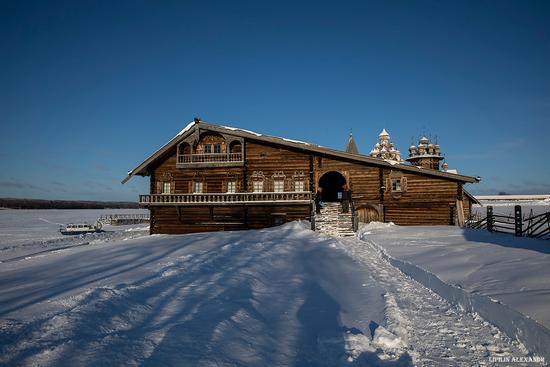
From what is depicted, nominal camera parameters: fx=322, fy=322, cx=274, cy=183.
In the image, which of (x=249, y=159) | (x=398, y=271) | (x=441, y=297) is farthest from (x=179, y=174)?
(x=441, y=297)

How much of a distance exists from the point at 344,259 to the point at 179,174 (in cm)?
1706

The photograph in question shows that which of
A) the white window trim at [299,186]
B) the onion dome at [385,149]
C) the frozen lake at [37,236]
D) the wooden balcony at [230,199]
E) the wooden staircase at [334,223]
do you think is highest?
the onion dome at [385,149]

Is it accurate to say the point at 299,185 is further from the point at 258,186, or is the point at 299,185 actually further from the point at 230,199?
the point at 230,199

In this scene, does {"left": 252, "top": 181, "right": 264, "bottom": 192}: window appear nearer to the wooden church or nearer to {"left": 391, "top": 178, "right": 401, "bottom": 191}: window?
the wooden church

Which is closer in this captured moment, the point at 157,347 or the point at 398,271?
the point at 157,347

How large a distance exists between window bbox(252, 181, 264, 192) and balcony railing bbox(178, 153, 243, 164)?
80.8 inches

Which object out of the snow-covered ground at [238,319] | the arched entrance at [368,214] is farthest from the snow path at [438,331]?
the arched entrance at [368,214]

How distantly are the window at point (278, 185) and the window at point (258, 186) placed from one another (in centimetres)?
98

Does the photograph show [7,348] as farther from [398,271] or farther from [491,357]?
[398,271]

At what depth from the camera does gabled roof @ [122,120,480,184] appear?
22.0m

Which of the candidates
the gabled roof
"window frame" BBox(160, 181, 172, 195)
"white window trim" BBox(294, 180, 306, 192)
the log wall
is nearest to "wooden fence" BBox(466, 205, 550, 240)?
the log wall

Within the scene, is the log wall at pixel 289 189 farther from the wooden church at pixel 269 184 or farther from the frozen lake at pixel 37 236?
the frozen lake at pixel 37 236

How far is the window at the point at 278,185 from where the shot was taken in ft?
78.2

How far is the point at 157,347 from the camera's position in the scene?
5.05 meters
